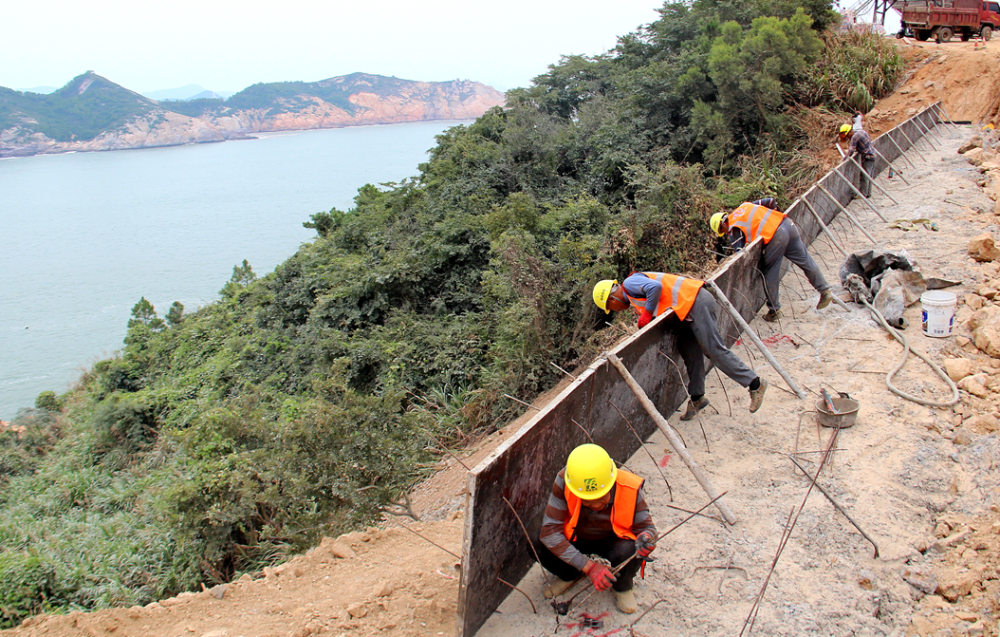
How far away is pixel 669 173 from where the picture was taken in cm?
966

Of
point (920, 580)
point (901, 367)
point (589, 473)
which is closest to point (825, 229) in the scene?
point (901, 367)

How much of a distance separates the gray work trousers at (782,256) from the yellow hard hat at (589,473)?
453 cm

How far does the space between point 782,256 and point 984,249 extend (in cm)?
279

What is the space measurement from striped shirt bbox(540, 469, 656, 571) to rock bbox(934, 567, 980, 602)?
1591 millimetres

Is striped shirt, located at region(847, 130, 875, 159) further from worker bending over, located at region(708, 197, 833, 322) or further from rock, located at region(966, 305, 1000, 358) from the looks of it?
rock, located at region(966, 305, 1000, 358)

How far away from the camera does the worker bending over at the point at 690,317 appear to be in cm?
476

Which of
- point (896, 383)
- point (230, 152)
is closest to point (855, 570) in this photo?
point (896, 383)

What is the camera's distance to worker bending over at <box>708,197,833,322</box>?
253 inches

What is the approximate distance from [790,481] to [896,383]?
72.0 inches

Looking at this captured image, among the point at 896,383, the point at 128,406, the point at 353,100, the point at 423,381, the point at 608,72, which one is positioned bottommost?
the point at 128,406

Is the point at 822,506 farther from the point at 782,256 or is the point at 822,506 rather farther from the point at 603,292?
the point at 782,256

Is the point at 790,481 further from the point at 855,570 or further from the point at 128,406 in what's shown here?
the point at 128,406

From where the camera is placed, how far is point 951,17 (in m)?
19.0

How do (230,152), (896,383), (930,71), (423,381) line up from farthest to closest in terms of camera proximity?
1. (230,152)
2. (930,71)
3. (423,381)
4. (896,383)
